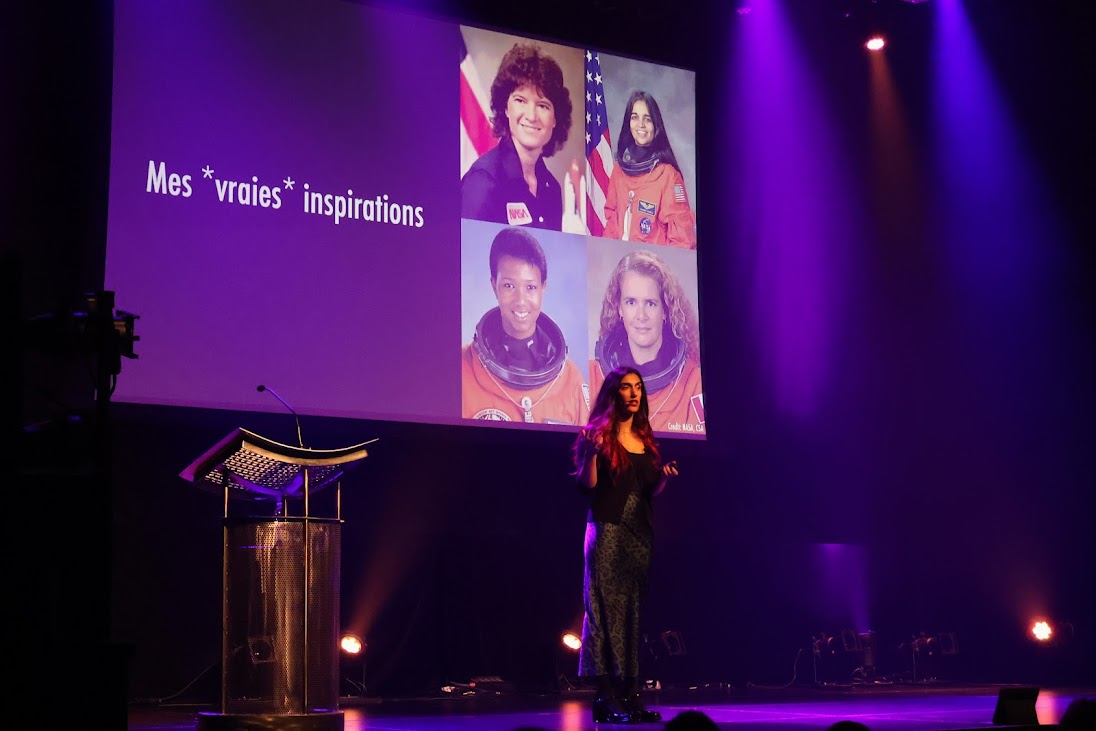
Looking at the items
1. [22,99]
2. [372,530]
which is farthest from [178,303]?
[372,530]

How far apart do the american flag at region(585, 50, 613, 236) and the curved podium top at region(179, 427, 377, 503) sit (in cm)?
326

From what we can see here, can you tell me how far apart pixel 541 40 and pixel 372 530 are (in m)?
2.88

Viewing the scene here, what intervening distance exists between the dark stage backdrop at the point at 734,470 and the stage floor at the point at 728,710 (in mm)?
555

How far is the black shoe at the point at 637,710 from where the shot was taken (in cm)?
430

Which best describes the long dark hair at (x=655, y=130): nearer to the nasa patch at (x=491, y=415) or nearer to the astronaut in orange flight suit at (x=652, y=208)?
the astronaut in orange flight suit at (x=652, y=208)

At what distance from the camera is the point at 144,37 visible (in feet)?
19.6

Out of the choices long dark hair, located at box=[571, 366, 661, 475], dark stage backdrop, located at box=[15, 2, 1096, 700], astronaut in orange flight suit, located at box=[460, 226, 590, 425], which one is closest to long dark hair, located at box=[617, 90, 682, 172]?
dark stage backdrop, located at box=[15, 2, 1096, 700]

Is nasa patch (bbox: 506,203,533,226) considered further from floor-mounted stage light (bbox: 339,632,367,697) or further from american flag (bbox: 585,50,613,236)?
floor-mounted stage light (bbox: 339,632,367,697)

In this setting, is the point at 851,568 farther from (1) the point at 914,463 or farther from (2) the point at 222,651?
(2) the point at 222,651

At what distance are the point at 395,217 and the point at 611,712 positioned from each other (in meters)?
3.14

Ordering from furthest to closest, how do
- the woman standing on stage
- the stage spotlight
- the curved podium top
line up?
the stage spotlight
the woman standing on stage
the curved podium top

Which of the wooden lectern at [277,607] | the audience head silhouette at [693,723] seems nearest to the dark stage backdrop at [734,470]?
the wooden lectern at [277,607]

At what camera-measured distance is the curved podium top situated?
12.4ft

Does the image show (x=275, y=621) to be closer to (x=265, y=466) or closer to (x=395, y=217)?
(x=265, y=466)
